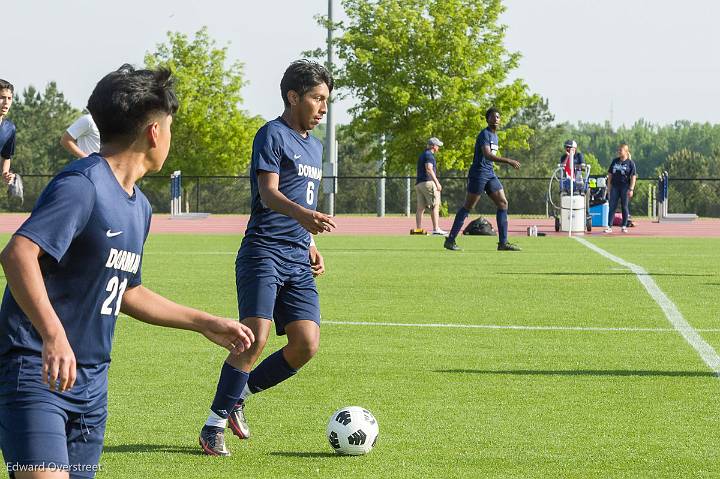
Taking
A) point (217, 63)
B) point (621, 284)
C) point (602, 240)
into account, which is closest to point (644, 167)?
point (217, 63)

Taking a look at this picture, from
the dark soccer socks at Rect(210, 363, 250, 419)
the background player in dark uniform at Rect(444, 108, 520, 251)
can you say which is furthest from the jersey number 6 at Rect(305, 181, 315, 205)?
the background player in dark uniform at Rect(444, 108, 520, 251)

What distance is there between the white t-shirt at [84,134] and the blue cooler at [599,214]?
21.9 meters

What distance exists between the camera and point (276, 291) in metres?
6.71

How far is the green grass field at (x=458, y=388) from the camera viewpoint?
6.21 m

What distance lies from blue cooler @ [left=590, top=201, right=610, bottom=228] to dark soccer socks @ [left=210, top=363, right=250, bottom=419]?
27.9 meters

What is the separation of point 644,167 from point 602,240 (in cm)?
14031

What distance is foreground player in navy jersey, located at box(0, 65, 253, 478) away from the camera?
389 cm

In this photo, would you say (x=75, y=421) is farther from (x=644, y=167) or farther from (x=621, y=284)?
(x=644, y=167)

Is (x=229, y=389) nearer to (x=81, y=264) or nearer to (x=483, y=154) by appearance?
(x=81, y=264)

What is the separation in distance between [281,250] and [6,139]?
26.0 ft

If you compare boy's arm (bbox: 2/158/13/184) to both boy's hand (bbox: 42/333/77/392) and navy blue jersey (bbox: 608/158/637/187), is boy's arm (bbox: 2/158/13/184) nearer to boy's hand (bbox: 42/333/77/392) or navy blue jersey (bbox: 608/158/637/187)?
boy's hand (bbox: 42/333/77/392)

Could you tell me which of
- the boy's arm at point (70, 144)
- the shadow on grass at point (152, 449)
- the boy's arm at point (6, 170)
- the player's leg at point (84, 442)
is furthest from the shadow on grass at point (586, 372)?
the boy's arm at point (6, 170)

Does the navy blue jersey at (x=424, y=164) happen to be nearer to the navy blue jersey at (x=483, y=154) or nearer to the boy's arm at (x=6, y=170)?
the navy blue jersey at (x=483, y=154)

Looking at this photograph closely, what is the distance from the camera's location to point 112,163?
4.21m
